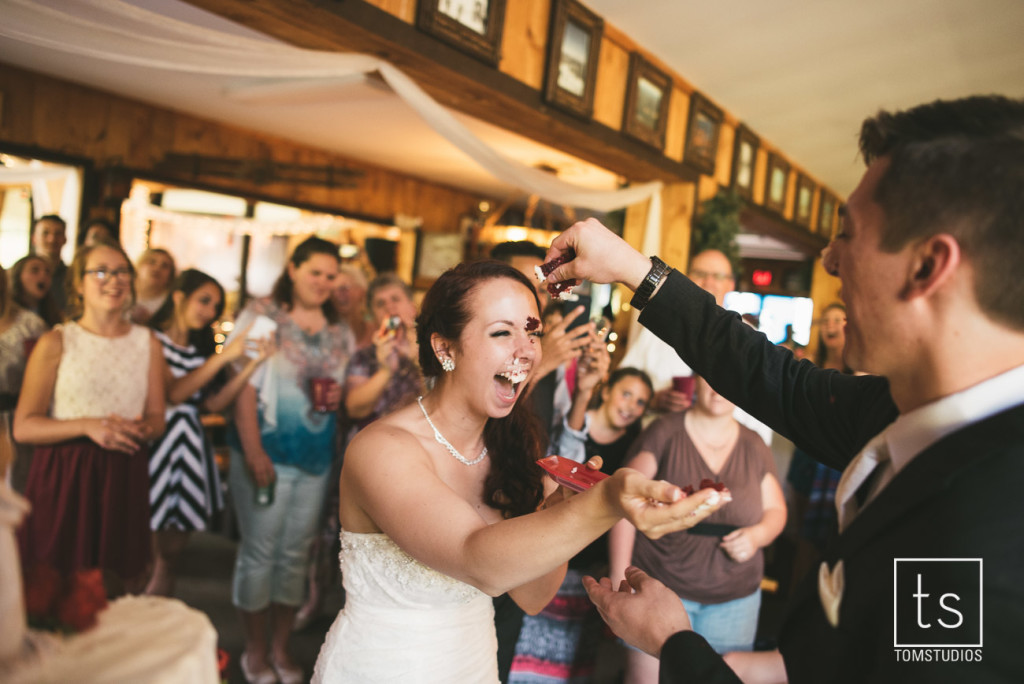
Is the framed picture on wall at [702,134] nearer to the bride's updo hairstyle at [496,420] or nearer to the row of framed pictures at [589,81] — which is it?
the row of framed pictures at [589,81]

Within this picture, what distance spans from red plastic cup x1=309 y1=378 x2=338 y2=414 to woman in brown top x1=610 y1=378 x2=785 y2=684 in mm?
1322

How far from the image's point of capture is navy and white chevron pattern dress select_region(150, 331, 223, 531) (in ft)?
10.5

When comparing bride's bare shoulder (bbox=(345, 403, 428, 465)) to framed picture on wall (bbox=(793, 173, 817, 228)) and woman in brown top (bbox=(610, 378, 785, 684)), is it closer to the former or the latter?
woman in brown top (bbox=(610, 378, 785, 684))

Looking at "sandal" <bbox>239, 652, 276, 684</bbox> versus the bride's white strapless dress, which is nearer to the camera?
the bride's white strapless dress

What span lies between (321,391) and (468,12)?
186 cm

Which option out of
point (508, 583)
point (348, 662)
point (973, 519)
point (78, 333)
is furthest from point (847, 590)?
point (78, 333)

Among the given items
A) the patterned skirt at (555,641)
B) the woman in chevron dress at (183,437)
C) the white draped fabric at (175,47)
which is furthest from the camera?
the woman in chevron dress at (183,437)

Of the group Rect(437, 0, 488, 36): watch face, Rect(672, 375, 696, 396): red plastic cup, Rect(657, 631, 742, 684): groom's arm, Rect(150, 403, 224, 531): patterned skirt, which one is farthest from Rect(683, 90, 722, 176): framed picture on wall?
Rect(657, 631, 742, 684): groom's arm

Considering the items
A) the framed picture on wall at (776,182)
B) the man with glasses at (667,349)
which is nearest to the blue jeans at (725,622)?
the man with glasses at (667,349)

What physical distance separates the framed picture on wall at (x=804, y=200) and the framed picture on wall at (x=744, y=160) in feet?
4.62

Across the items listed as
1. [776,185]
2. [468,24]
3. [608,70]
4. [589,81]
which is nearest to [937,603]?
[468,24]

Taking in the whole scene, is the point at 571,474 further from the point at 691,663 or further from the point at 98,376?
the point at 98,376

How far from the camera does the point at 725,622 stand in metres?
2.51

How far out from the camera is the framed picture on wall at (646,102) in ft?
14.4
